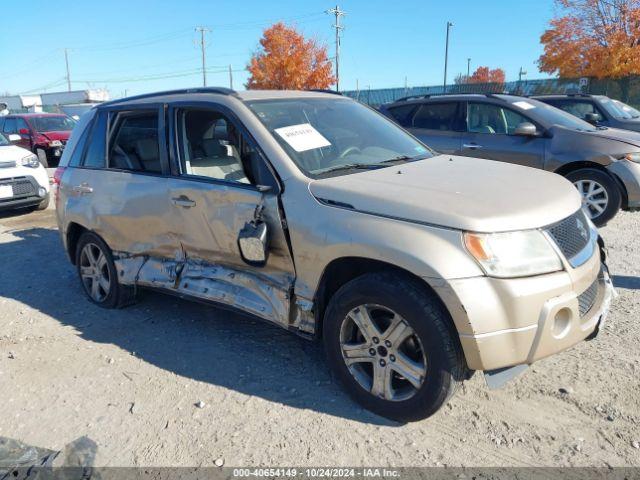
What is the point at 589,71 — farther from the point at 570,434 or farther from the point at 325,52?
the point at 570,434

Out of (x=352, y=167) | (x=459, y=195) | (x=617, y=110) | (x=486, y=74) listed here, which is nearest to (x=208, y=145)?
(x=352, y=167)

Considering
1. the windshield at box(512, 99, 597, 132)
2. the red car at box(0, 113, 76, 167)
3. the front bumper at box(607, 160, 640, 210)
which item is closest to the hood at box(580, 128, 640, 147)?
the windshield at box(512, 99, 597, 132)

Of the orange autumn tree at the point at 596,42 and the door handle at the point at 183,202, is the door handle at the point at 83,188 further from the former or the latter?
the orange autumn tree at the point at 596,42

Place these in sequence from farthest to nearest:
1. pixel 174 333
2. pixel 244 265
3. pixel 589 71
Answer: pixel 589 71 < pixel 174 333 < pixel 244 265

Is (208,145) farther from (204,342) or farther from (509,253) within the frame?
(509,253)

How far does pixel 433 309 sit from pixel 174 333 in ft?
7.93

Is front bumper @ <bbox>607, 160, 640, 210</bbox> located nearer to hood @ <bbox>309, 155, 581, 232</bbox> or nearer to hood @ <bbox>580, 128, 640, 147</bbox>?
hood @ <bbox>580, 128, 640, 147</bbox>

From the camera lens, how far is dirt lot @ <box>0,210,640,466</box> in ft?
8.89

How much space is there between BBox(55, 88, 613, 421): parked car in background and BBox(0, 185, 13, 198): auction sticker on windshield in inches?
194

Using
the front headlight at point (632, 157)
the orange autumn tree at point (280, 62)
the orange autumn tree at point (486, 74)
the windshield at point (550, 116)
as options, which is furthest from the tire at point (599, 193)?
the orange autumn tree at point (486, 74)

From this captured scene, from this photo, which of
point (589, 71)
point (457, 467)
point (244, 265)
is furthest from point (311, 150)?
point (589, 71)

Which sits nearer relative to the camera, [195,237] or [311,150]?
[311,150]

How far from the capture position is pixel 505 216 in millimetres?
2611

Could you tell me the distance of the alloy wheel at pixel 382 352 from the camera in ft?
9.17
